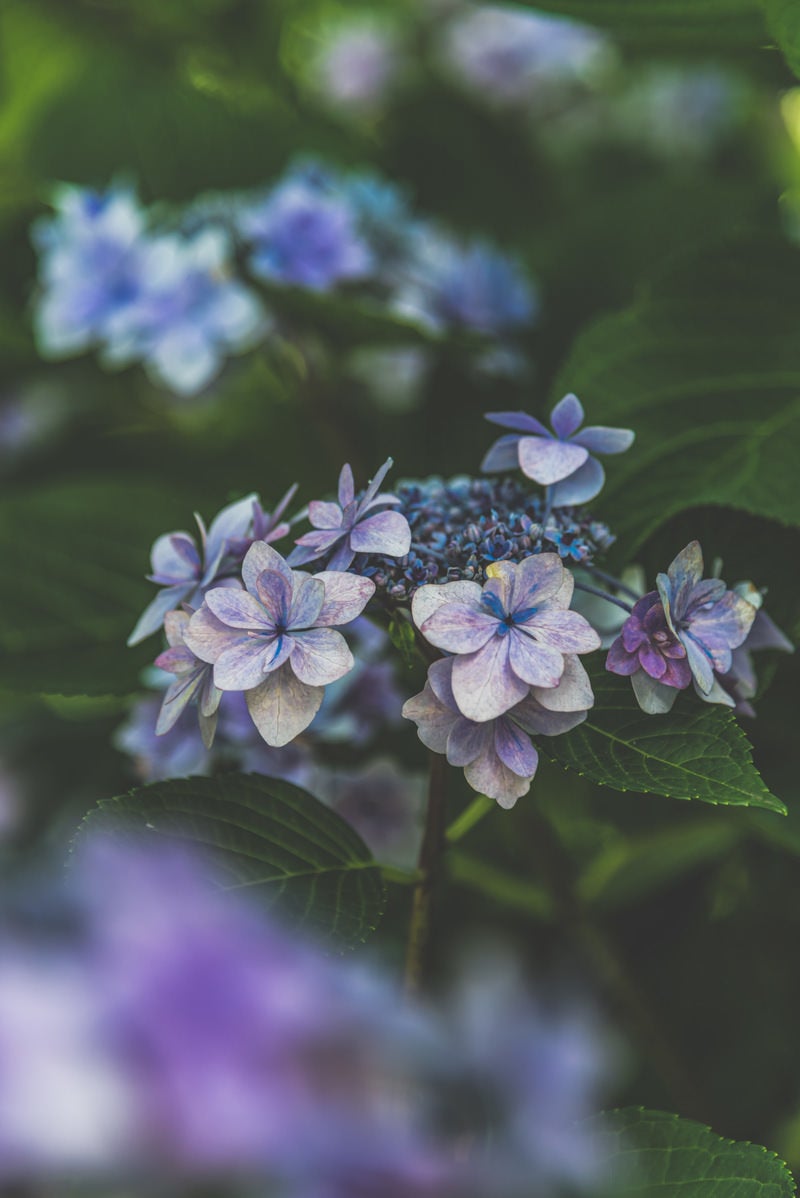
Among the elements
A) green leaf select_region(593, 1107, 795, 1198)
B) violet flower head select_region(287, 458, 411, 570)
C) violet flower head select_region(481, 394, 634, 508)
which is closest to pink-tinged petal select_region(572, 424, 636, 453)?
violet flower head select_region(481, 394, 634, 508)

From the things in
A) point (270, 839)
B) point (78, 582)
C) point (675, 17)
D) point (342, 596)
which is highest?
point (675, 17)

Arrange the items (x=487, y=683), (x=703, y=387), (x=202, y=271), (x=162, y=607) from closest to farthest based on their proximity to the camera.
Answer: (x=487, y=683) → (x=162, y=607) → (x=703, y=387) → (x=202, y=271)

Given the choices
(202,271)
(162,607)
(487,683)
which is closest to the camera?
(487,683)

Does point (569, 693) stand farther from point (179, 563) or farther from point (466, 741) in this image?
point (179, 563)

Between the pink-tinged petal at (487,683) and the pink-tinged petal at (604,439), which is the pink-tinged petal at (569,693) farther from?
the pink-tinged petal at (604,439)

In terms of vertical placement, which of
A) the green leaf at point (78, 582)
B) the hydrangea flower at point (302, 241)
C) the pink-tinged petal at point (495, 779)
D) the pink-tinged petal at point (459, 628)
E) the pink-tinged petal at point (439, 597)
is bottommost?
the green leaf at point (78, 582)

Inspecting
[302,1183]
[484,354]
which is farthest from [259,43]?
[302,1183]

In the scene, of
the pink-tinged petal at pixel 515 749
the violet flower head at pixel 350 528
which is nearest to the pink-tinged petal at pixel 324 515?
the violet flower head at pixel 350 528

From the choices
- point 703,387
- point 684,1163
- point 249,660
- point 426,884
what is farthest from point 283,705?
point 703,387
